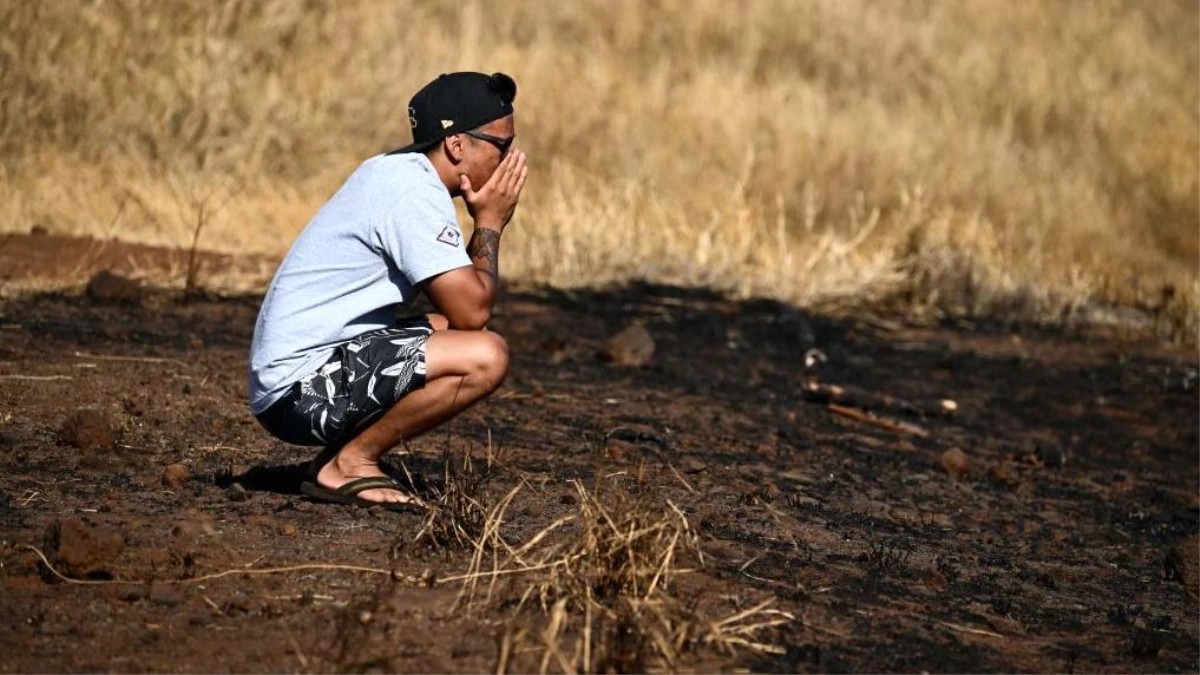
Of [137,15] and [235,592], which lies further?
[137,15]

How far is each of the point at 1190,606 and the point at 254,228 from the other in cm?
713

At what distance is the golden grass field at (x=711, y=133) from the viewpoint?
11461 millimetres

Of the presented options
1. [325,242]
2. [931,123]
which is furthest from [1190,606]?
[931,123]

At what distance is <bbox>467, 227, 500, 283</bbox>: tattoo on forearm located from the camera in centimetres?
512

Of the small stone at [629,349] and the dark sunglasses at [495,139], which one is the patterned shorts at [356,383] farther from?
the small stone at [629,349]

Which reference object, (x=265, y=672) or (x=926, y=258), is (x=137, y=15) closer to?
(x=926, y=258)

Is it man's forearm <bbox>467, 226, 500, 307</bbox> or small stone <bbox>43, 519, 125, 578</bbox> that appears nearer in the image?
small stone <bbox>43, 519, 125, 578</bbox>

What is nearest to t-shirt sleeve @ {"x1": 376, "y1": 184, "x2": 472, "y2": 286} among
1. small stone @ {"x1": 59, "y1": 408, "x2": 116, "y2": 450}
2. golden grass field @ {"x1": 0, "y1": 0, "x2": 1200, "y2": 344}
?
small stone @ {"x1": 59, "y1": 408, "x2": 116, "y2": 450}

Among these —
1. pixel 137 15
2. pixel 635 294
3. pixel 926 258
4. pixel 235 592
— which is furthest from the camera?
pixel 137 15

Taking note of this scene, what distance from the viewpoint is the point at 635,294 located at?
10836mm

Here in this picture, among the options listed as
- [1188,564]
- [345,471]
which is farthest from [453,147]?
[1188,564]

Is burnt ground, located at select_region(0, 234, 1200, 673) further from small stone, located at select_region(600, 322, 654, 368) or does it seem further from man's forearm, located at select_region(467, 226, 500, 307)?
man's forearm, located at select_region(467, 226, 500, 307)

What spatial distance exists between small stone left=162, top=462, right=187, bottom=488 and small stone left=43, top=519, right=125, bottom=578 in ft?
3.18

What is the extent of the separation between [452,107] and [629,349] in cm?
389
